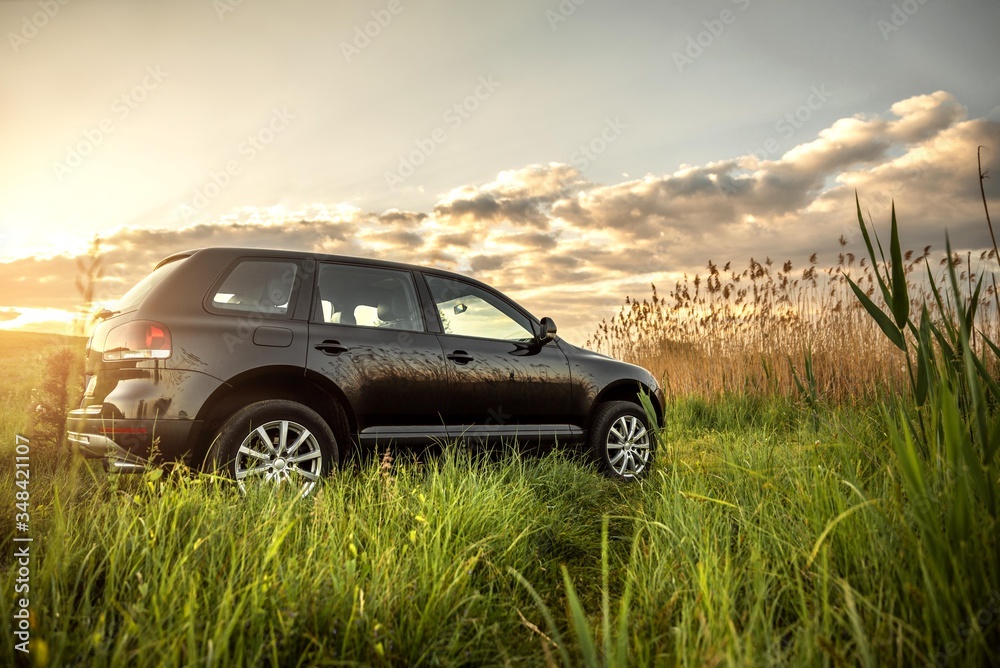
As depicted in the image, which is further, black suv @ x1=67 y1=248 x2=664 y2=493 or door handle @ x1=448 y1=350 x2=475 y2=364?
door handle @ x1=448 y1=350 x2=475 y2=364

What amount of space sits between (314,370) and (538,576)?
2.09 metres

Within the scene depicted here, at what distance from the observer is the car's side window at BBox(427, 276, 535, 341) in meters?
5.18

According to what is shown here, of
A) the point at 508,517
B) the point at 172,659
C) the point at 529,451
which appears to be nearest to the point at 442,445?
the point at 529,451

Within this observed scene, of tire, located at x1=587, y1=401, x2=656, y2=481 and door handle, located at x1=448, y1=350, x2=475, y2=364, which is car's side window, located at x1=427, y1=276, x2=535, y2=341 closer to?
door handle, located at x1=448, y1=350, x2=475, y2=364

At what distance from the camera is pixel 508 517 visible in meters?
3.15

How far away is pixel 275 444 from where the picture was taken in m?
4.00

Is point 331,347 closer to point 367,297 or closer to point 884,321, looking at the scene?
point 367,297

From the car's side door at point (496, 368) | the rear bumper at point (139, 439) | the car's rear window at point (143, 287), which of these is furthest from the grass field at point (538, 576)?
the car's side door at point (496, 368)

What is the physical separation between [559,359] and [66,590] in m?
4.10

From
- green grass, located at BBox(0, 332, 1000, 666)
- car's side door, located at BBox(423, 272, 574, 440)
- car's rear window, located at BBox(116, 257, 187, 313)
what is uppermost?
car's rear window, located at BBox(116, 257, 187, 313)

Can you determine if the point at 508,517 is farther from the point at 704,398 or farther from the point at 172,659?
the point at 704,398

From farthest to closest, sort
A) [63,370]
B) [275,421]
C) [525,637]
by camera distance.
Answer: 1. [63,370]
2. [275,421]
3. [525,637]

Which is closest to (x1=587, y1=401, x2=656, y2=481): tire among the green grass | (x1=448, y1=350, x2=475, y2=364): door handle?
(x1=448, y1=350, x2=475, y2=364): door handle

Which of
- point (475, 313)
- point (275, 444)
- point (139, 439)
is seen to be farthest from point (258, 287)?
point (475, 313)
